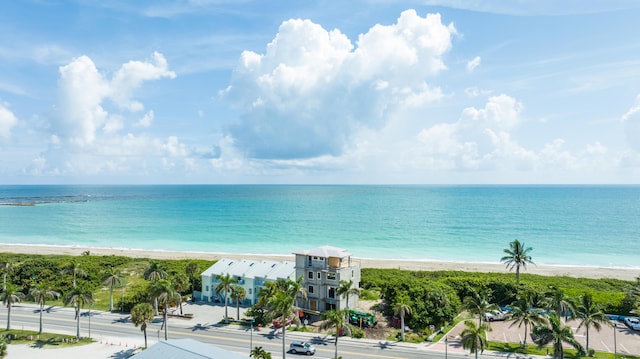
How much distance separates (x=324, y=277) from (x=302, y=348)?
15.0 meters

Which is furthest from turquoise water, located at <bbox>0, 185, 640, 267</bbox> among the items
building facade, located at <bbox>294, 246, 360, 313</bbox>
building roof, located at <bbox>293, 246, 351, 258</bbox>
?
building roof, located at <bbox>293, 246, 351, 258</bbox>

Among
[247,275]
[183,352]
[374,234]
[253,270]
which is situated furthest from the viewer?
[374,234]

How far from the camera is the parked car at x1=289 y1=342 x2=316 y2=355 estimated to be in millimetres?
44750

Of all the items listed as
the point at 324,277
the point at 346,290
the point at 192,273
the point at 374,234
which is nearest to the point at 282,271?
the point at 324,277

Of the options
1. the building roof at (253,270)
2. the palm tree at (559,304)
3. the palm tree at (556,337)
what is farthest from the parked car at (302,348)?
the palm tree at (559,304)

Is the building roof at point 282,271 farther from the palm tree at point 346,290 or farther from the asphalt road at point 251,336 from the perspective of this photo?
the palm tree at point 346,290

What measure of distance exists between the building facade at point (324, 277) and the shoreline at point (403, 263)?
825 inches

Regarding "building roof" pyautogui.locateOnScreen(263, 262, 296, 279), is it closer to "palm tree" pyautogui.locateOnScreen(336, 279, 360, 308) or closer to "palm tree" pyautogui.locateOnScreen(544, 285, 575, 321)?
"palm tree" pyautogui.locateOnScreen(336, 279, 360, 308)

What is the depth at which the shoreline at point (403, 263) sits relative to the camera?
89.2 meters

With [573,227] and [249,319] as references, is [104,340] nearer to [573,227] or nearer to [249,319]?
[249,319]

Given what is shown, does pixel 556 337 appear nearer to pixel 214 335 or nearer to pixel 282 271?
pixel 214 335

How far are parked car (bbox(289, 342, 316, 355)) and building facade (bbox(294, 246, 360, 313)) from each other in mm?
12663

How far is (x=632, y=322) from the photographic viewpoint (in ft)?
175

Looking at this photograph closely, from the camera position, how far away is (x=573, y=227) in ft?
→ 510
